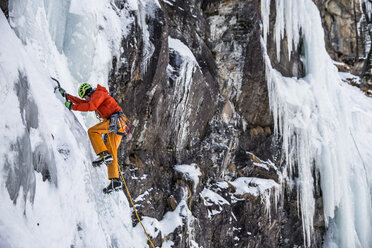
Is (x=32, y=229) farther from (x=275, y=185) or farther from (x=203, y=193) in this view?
(x=275, y=185)

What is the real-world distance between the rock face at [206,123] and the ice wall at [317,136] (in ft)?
1.19

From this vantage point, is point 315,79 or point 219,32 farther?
point 315,79

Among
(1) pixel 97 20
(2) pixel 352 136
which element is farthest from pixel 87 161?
(2) pixel 352 136

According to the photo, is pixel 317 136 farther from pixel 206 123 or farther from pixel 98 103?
pixel 98 103

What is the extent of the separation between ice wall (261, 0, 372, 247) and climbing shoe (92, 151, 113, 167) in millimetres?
6619

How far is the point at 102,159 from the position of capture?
330cm

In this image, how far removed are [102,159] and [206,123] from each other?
479 centimetres

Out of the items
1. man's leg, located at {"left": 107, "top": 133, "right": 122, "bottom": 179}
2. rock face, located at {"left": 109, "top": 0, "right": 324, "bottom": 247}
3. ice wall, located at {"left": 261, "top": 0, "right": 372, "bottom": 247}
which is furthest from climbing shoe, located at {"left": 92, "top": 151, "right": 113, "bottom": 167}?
ice wall, located at {"left": 261, "top": 0, "right": 372, "bottom": 247}

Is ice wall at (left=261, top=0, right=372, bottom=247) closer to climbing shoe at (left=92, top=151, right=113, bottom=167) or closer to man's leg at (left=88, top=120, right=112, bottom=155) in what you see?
man's leg at (left=88, top=120, right=112, bottom=155)

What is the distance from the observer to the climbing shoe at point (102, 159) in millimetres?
3289

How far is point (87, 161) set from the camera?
3.18m

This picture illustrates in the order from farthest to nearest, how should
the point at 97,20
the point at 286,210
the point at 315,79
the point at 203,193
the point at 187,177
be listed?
the point at 315,79, the point at 286,210, the point at 203,193, the point at 187,177, the point at 97,20

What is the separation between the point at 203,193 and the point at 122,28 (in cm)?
409

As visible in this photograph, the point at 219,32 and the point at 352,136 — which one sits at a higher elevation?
the point at 219,32
